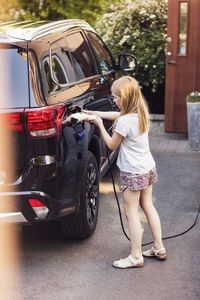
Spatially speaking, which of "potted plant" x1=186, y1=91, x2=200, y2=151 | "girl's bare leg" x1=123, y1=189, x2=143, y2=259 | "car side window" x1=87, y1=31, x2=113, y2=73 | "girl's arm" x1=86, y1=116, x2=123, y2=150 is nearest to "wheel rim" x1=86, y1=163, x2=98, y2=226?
"girl's bare leg" x1=123, y1=189, x2=143, y2=259

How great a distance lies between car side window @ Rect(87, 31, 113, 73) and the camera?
601 cm

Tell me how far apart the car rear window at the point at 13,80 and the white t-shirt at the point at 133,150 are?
0.74 metres

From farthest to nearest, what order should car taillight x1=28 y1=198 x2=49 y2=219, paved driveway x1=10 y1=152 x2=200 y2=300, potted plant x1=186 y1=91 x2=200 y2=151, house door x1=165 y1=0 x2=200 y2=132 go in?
house door x1=165 y1=0 x2=200 y2=132 < potted plant x1=186 y1=91 x2=200 y2=151 < car taillight x1=28 y1=198 x2=49 y2=219 < paved driveway x1=10 y1=152 x2=200 y2=300

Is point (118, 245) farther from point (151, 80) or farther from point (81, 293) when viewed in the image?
A: point (151, 80)

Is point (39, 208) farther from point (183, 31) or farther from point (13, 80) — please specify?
point (183, 31)

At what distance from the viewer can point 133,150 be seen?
4.12 m

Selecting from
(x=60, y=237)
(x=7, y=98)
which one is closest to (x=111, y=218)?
(x=60, y=237)

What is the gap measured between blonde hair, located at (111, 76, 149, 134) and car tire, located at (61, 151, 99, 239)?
692 mm

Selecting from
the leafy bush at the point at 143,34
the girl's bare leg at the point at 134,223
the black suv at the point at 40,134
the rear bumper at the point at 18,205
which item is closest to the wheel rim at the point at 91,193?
the black suv at the point at 40,134

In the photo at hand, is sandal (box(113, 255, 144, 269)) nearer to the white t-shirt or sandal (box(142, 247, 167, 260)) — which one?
sandal (box(142, 247, 167, 260))

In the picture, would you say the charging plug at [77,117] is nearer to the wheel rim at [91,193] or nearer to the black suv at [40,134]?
the black suv at [40,134]

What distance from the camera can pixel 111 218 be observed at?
5.41 m

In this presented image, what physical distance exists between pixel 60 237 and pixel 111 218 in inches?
27.9

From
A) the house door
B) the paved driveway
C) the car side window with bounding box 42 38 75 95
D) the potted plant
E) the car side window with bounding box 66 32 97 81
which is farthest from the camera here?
the house door
